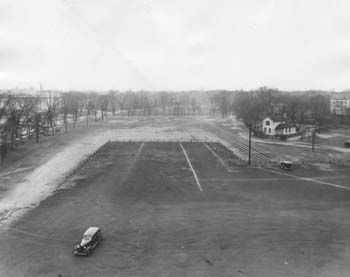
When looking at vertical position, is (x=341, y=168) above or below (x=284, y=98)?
below

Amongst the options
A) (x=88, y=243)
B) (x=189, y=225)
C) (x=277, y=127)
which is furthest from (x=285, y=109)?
(x=88, y=243)

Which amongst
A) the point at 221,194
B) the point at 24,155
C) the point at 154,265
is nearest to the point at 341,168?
the point at 221,194

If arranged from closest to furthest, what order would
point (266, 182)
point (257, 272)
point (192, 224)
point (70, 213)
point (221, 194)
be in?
point (257, 272)
point (192, 224)
point (70, 213)
point (221, 194)
point (266, 182)

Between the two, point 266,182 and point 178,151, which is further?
point 178,151

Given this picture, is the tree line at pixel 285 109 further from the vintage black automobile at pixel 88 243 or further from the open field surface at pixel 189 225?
the vintage black automobile at pixel 88 243

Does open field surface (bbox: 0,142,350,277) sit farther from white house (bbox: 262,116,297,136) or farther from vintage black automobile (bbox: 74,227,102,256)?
white house (bbox: 262,116,297,136)

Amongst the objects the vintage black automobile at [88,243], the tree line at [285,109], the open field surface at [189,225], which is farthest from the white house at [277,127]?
the vintage black automobile at [88,243]

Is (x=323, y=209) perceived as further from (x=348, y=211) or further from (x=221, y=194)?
(x=221, y=194)
